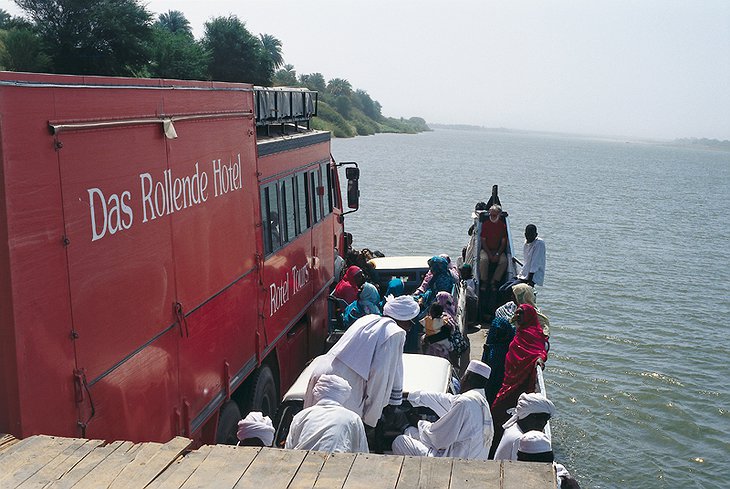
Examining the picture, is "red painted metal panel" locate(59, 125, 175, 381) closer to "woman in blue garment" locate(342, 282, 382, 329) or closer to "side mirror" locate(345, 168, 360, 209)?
"woman in blue garment" locate(342, 282, 382, 329)

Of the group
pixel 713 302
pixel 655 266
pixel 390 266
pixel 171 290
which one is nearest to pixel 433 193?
pixel 655 266

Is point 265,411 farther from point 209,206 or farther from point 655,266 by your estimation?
point 655,266

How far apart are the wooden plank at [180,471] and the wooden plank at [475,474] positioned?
96 cm

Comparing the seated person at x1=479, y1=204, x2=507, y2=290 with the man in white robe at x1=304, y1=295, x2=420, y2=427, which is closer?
the man in white robe at x1=304, y1=295, x2=420, y2=427

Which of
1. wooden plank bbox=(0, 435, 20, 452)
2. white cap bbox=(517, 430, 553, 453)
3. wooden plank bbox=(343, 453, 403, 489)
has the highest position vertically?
wooden plank bbox=(343, 453, 403, 489)

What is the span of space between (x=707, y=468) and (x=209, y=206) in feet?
27.1

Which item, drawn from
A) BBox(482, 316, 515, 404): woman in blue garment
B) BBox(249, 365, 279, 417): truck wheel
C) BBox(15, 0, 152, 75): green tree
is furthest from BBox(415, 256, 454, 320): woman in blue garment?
BBox(15, 0, 152, 75): green tree

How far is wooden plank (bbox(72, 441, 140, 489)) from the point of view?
2920 mm

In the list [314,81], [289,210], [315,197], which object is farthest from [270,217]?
[314,81]

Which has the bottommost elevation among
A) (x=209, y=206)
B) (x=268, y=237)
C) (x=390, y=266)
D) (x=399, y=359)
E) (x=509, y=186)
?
(x=509, y=186)

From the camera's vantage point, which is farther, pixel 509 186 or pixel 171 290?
pixel 509 186

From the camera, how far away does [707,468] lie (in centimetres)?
1080

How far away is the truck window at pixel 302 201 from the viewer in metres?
8.98

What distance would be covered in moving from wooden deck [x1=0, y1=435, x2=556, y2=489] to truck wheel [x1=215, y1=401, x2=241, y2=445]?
3.01 metres
